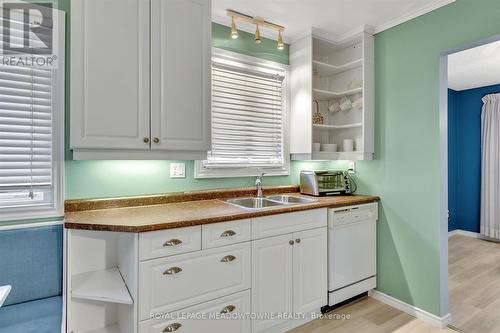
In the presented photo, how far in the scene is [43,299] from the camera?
1709 mm

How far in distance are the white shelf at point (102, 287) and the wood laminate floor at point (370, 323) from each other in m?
1.28

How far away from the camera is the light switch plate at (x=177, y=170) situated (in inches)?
88.4

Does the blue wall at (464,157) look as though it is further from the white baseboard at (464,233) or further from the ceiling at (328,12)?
the ceiling at (328,12)

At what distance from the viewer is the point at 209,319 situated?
5.70 feet

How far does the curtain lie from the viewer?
14.0 feet

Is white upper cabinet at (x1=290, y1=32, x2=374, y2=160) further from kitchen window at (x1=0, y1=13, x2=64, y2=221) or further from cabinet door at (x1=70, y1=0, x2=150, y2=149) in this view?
kitchen window at (x1=0, y1=13, x2=64, y2=221)

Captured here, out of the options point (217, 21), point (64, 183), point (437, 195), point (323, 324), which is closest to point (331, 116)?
point (437, 195)

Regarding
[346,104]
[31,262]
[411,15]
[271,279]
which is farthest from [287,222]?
[411,15]

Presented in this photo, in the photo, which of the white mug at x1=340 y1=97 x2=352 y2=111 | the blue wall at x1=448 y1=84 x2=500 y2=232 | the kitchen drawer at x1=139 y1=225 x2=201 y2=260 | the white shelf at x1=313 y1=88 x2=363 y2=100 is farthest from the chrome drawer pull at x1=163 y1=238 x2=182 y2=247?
the blue wall at x1=448 y1=84 x2=500 y2=232

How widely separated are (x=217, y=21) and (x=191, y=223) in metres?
1.74

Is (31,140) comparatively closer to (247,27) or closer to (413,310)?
(247,27)

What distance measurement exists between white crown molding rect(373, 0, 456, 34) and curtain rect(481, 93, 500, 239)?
9.83ft

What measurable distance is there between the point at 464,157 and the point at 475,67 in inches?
67.8

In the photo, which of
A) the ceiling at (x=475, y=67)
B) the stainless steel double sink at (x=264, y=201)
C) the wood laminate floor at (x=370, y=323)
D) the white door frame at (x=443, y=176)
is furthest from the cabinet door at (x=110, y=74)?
the ceiling at (x=475, y=67)
